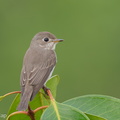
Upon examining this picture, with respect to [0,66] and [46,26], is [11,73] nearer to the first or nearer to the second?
[0,66]

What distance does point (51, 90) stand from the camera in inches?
206

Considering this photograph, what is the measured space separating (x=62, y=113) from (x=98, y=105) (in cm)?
36

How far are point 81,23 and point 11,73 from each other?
69.8 inches

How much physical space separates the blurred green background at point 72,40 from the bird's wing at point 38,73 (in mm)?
4077

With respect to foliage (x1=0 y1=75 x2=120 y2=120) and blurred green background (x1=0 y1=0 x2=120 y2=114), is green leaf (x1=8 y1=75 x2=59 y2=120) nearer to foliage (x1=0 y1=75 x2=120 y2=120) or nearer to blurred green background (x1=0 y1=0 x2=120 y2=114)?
foliage (x1=0 y1=75 x2=120 y2=120)

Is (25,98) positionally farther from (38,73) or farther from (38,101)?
(38,73)

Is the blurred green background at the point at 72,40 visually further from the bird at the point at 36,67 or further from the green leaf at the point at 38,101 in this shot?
the green leaf at the point at 38,101

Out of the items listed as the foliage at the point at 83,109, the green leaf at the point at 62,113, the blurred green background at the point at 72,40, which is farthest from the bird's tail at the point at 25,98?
the blurred green background at the point at 72,40

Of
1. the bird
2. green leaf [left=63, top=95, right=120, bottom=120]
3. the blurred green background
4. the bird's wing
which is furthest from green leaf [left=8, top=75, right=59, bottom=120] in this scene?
the blurred green background

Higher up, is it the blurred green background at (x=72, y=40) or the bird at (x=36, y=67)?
the bird at (x=36, y=67)

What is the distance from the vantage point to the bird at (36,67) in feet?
17.3

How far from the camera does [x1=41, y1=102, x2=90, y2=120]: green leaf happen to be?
4.29 meters

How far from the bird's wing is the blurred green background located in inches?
160

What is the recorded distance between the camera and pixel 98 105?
15.3 feet
